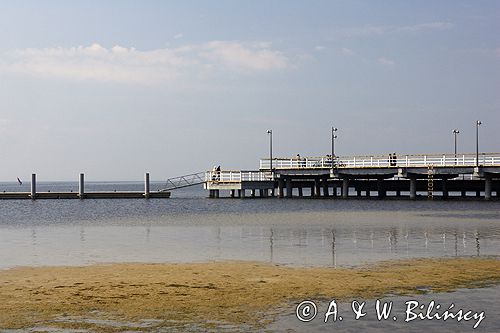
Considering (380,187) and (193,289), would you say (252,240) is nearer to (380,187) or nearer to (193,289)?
(193,289)

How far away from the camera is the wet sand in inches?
525

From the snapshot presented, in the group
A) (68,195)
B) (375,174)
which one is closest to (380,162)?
(375,174)

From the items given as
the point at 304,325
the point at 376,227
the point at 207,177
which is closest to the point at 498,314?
the point at 304,325

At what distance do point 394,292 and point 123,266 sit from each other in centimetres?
851

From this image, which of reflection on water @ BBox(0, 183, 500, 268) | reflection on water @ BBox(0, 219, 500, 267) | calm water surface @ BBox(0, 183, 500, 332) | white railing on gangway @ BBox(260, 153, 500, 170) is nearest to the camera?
calm water surface @ BBox(0, 183, 500, 332)

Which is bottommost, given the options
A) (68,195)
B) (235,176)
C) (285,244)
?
(68,195)

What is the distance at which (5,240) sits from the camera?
1229 inches

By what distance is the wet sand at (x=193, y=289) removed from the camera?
1333 cm

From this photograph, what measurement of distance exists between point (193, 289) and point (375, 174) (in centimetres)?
6256

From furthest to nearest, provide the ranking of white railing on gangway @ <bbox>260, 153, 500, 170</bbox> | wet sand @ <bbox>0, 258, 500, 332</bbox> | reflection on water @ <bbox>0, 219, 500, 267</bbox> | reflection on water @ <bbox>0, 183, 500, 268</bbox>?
white railing on gangway @ <bbox>260, 153, 500, 170</bbox> → reflection on water @ <bbox>0, 183, 500, 268</bbox> → reflection on water @ <bbox>0, 219, 500, 267</bbox> → wet sand @ <bbox>0, 258, 500, 332</bbox>

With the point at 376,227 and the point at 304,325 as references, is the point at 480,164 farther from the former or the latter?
the point at 304,325

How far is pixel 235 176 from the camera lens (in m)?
84.9

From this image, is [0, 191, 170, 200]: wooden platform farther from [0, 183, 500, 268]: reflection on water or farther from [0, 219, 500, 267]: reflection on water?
[0, 219, 500, 267]: reflection on water

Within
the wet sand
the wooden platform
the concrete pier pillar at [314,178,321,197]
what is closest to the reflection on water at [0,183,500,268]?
the wet sand
